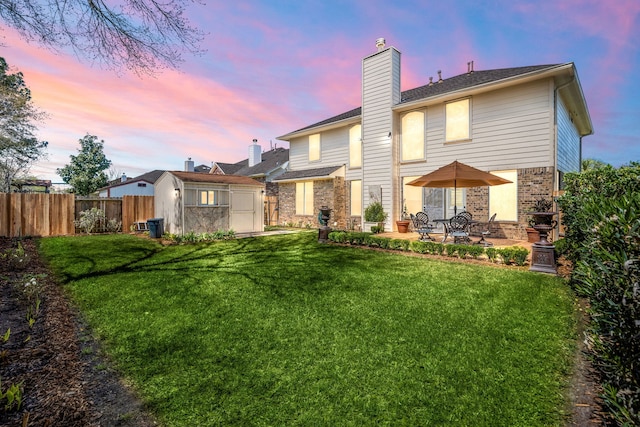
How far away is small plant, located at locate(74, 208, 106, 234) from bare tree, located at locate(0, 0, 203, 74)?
1028cm

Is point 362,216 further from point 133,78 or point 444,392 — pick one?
point 444,392

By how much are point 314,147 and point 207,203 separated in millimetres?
7922

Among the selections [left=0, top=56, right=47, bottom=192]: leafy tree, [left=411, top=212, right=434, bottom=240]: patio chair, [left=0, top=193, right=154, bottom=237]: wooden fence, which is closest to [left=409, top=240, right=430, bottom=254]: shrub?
[left=411, top=212, right=434, bottom=240]: patio chair

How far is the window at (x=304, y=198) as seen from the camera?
1761 cm

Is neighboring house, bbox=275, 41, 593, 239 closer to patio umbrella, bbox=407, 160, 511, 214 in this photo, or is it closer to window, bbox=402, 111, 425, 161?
window, bbox=402, 111, 425, 161

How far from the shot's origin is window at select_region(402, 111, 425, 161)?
13094 mm

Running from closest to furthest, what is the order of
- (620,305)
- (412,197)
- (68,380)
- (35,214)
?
(620,305), (68,380), (35,214), (412,197)

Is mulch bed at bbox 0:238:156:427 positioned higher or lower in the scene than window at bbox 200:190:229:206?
lower

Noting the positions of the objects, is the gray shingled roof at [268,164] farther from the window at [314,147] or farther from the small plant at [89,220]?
the small plant at [89,220]

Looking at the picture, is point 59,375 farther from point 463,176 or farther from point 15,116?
point 15,116

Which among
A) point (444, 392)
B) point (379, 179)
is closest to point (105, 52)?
point (444, 392)

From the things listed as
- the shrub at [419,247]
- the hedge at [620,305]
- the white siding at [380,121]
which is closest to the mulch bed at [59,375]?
the hedge at [620,305]

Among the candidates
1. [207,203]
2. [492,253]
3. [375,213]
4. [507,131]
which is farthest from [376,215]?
[207,203]

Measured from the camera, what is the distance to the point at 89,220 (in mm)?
13352
